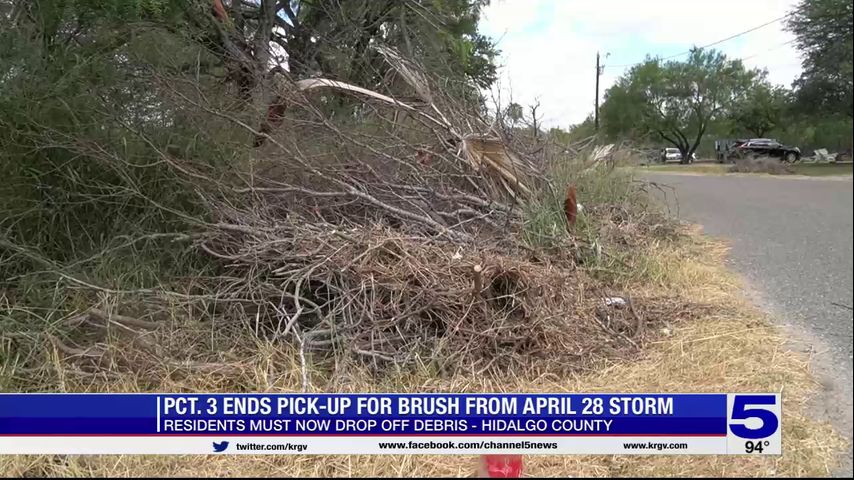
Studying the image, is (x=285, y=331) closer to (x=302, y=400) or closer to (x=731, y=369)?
(x=302, y=400)

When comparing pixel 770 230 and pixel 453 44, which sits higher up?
pixel 453 44

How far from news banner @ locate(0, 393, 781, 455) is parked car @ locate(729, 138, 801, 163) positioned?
2365 millimetres

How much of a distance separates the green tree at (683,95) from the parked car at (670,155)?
92 millimetres

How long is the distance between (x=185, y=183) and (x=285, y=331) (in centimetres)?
156

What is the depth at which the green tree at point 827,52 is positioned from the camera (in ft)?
8.81

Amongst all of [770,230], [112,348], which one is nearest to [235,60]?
[112,348]

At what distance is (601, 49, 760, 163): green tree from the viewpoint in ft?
14.4

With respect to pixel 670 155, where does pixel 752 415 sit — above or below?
below

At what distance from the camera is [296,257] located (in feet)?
11.7

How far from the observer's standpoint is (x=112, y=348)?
10.3 feet

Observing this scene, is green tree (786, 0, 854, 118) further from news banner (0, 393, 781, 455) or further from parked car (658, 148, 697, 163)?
parked car (658, 148, 697, 163)

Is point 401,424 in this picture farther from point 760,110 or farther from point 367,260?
point 760,110

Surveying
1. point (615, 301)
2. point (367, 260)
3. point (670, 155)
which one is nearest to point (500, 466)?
point (367, 260)

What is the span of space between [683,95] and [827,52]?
142 inches
